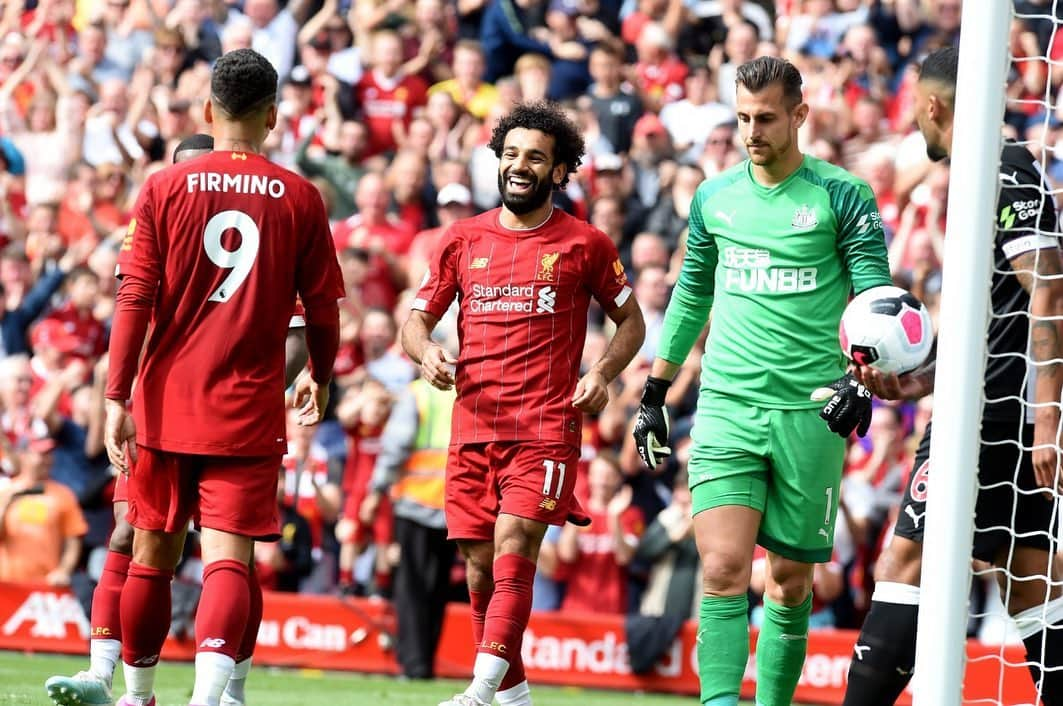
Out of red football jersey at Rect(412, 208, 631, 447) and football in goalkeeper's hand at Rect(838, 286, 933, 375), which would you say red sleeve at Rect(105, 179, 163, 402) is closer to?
red football jersey at Rect(412, 208, 631, 447)

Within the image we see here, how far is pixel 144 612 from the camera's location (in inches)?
251

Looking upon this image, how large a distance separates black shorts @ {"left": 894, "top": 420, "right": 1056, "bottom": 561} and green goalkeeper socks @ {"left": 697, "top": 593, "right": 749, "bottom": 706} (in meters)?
0.73

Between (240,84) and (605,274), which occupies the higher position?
(240,84)

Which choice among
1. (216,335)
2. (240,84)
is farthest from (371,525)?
(240,84)

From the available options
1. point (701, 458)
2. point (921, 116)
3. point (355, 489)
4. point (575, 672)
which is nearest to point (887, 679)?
point (701, 458)

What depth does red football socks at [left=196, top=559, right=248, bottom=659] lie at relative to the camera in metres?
5.95

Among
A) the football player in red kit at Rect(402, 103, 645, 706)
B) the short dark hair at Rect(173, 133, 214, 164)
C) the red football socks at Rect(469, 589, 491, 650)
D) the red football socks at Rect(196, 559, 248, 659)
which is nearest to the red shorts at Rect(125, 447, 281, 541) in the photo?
the red football socks at Rect(196, 559, 248, 659)

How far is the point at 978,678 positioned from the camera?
10336mm

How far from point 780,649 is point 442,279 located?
2.13 metres

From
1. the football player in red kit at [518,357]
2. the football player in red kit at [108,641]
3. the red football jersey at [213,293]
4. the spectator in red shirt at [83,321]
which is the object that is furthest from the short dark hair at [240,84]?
the spectator in red shirt at [83,321]

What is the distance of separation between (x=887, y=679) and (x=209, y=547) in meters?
2.47

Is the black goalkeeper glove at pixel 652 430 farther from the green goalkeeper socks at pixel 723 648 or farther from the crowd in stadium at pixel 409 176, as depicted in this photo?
the crowd in stadium at pixel 409 176

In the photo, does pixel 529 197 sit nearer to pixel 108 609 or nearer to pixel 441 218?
pixel 108 609

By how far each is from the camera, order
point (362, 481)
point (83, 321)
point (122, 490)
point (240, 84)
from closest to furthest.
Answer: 1. point (240, 84)
2. point (122, 490)
3. point (362, 481)
4. point (83, 321)
